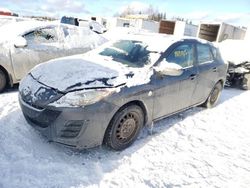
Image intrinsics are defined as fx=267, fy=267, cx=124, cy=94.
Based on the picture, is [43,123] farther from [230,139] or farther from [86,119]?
[230,139]

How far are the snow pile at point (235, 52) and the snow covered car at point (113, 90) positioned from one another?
4.19 meters

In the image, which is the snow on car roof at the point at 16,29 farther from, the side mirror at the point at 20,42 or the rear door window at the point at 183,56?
the rear door window at the point at 183,56

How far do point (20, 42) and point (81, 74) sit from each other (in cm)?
263

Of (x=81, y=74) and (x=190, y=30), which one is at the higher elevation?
(x=81, y=74)

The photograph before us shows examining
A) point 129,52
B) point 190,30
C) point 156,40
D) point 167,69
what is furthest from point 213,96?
point 190,30

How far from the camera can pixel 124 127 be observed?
3.57 m

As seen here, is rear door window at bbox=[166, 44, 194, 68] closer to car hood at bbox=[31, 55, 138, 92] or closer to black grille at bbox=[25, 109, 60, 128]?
car hood at bbox=[31, 55, 138, 92]

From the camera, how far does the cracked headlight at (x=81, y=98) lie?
121 inches

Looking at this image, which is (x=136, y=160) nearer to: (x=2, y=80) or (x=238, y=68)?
(x=2, y=80)

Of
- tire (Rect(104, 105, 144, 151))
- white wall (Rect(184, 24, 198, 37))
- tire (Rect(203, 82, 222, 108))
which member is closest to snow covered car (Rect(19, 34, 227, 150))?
tire (Rect(104, 105, 144, 151))

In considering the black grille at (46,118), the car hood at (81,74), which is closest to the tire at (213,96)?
the car hood at (81,74)

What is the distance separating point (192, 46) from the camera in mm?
4852

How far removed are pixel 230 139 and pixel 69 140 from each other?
2883 mm

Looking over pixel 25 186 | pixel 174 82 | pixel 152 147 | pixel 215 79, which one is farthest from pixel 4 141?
pixel 215 79
